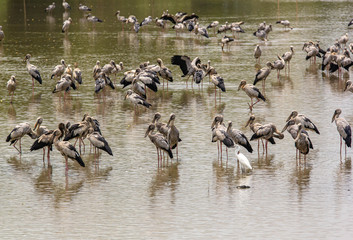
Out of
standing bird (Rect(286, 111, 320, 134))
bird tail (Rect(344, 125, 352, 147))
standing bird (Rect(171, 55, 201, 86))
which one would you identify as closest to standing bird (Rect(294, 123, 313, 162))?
bird tail (Rect(344, 125, 352, 147))

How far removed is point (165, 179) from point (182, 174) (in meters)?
0.61

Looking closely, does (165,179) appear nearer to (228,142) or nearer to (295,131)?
(228,142)

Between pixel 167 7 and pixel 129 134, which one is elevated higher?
pixel 167 7

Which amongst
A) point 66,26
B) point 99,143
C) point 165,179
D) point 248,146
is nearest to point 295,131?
point 248,146

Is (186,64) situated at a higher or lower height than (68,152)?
higher

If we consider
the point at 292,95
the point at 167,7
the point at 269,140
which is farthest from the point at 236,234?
the point at 167,7

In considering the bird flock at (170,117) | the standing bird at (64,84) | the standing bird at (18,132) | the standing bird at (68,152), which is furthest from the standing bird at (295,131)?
the standing bird at (64,84)

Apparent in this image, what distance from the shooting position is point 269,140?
21.7 meters

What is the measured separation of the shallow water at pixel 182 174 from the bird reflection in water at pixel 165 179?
0.09 feet

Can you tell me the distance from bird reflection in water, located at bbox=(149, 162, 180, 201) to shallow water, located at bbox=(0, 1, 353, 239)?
0.03m

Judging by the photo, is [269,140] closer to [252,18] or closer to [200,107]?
[200,107]

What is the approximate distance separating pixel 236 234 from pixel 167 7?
215 ft

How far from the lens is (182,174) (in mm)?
19781

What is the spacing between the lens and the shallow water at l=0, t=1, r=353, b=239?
15797mm
